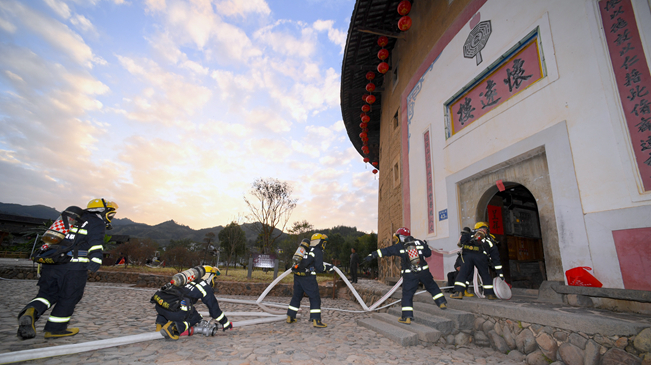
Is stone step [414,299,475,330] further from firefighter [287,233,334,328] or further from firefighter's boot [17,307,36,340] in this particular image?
firefighter's boot [17,307,36,340]

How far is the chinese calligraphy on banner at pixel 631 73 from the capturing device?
3.79 meters

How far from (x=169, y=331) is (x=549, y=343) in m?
5.10

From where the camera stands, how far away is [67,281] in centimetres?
381

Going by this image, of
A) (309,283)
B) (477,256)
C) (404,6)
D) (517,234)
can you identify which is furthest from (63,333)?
(404,6)

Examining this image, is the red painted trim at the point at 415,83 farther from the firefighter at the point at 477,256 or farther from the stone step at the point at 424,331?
the stone step at the point at 424,331

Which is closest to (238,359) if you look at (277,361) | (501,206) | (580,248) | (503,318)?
(277,361)

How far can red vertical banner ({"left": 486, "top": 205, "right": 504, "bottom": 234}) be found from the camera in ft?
25.7

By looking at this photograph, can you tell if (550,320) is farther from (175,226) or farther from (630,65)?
(175,226)

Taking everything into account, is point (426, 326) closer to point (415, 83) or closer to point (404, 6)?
point (415, 83)

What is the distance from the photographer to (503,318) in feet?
14.1

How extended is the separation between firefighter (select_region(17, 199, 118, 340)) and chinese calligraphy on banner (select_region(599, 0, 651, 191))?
7.73 m

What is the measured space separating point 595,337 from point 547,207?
2676mm

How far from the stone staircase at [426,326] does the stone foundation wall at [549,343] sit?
125 millimetres

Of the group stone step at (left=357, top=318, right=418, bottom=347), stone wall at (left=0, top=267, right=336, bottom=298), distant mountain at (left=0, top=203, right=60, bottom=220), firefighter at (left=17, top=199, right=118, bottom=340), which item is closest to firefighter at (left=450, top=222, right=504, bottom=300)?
stone step at (left=357, top=318, right=418, bottom=347)
